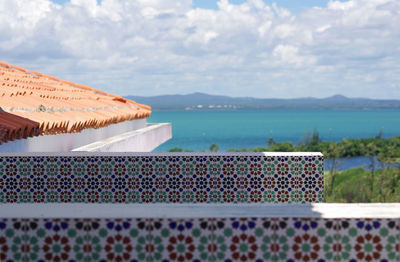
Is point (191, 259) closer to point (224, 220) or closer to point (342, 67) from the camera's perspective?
point (224, 220)

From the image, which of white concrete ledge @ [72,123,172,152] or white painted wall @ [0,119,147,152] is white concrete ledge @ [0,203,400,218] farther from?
white concrete ledge @ [72,123,172,152]

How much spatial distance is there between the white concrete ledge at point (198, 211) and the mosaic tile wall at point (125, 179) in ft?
7.06

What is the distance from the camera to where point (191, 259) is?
2.47m

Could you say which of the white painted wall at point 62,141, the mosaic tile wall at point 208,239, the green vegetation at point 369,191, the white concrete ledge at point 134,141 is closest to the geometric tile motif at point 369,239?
the mosaic tile wall at point 208,239

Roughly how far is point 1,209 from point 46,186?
7.71 ft

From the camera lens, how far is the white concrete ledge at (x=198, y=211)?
8.09 ft

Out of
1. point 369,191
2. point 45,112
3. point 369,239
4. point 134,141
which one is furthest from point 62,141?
point 369,191

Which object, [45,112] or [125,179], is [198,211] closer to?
[125,179]

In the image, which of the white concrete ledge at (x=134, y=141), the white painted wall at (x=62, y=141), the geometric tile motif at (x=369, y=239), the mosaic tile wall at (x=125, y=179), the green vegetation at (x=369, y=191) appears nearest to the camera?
the geometric tile motif at (x=369, y=239)

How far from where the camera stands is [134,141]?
32.3 feet

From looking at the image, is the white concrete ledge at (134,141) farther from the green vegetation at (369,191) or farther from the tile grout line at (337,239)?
the tile grout line at (337,239)

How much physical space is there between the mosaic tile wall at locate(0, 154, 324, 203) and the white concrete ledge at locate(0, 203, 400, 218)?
2.15 m

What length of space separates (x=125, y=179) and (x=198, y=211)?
97.6 inches

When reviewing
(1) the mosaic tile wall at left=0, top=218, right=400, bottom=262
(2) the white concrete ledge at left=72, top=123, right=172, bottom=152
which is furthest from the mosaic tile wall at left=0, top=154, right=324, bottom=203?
(1) the mosaic tile wall at left=0, top=218, right=400, bottom=262
